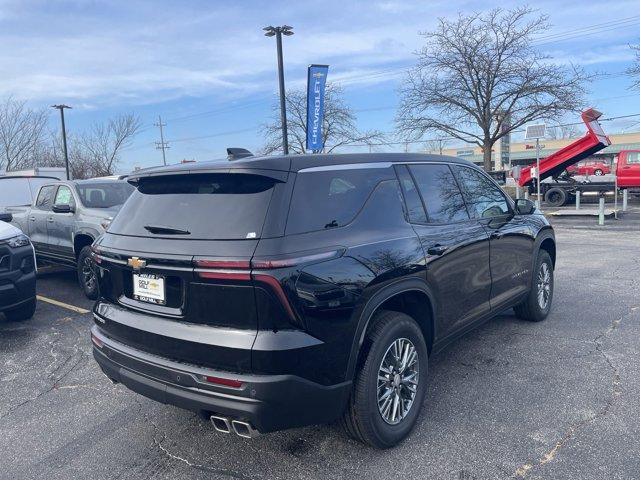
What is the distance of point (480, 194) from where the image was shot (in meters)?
4.52

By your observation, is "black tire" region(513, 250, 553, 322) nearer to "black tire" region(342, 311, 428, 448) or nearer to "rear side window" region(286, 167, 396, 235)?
"black tire" region(342, 311, 428, 448)

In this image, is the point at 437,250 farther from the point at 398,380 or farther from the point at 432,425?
the point at 432,425

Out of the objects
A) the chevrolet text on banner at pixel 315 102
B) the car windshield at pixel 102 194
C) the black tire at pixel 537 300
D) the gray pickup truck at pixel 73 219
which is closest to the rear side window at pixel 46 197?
the gray pickup truck at pixel 73 219

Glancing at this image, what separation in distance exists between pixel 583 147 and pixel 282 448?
1995cm

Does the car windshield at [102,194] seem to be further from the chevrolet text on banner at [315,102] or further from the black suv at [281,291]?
the chevrolet text on banner at [315,102]

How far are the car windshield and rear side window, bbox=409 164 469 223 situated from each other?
18.1 feet

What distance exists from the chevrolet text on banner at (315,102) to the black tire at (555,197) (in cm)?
1105

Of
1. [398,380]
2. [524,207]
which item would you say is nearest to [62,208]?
[398,380]

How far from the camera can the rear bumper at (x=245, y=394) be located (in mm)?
2502

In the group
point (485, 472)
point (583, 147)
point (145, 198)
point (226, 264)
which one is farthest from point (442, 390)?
point (583, 147)

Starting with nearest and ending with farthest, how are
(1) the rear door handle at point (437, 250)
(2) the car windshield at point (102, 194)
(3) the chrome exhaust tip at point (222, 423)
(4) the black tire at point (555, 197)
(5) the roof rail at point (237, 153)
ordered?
(3) the chrome exhaust tip at point (222, 423) → (5) the roof rail at point (237, 153) → (1) the rear door handle at point (437, 250) → (2) the car windshield at point (102, 194) → (4) the black tire at point (555, 197)

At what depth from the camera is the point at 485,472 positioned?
111 inches

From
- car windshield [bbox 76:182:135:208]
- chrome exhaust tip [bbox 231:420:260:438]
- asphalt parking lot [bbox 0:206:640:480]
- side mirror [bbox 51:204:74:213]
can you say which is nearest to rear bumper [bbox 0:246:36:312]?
asphalt parking lot [bbox 0:206:640:480]

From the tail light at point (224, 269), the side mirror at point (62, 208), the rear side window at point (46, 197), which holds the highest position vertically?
the rear side window at point (46, 197)
